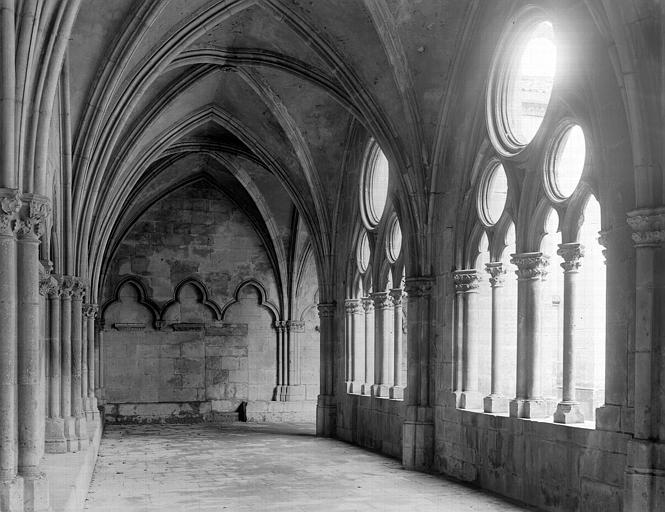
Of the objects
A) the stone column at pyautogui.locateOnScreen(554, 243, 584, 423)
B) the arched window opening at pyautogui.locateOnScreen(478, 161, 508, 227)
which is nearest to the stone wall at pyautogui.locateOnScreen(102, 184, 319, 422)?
the arched window opening at pyautogui.locateOnScreen(478, 161, 508, 227)

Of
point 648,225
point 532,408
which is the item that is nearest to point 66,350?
point 532,408

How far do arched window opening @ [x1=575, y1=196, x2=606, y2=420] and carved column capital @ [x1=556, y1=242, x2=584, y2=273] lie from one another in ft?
0.21

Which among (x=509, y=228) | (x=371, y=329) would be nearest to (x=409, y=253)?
(x=509, y=228)

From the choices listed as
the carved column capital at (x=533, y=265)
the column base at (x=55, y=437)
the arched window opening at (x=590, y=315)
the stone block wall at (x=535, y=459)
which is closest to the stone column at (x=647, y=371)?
the stone block wall at (x=535, y=459)

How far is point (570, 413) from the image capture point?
8344mm

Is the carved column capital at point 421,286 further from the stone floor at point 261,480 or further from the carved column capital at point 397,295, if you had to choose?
the stone floor at point 261,480

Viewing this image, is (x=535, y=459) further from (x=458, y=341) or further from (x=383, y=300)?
(x=383, y=300)

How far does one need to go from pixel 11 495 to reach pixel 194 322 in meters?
16.3

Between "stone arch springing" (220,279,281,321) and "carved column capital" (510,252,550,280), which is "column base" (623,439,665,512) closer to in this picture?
"carved column capital" (510,252,550,280)

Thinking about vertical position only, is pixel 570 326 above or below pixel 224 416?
above

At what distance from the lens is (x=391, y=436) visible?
45.0 feet

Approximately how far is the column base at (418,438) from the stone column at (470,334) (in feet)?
3.20

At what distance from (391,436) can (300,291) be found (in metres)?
9.41

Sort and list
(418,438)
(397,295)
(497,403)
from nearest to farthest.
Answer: (497,403) < (418,438) < (397,295)
